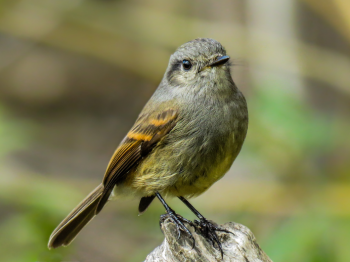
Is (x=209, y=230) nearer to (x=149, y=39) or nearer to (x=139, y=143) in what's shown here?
(x=139, y=143)

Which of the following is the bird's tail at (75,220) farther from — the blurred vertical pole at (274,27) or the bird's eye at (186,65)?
the blurred vertical pole at (274,27)

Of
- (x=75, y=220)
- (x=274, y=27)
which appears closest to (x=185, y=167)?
(x=75, y=220)

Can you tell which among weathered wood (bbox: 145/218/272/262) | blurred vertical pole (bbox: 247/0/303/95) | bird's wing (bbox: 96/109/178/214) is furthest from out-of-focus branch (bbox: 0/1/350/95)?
weathered wood (bbox: 145/218/272/262)

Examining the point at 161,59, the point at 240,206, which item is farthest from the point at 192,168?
the point at 161,59

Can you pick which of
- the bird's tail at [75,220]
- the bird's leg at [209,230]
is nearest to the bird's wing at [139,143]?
the bird's tail at [75,220]

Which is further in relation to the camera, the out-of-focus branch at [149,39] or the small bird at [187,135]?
the out-of-focus branch at [149,39]

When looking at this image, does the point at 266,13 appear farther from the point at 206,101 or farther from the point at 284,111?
the point at 206,101
